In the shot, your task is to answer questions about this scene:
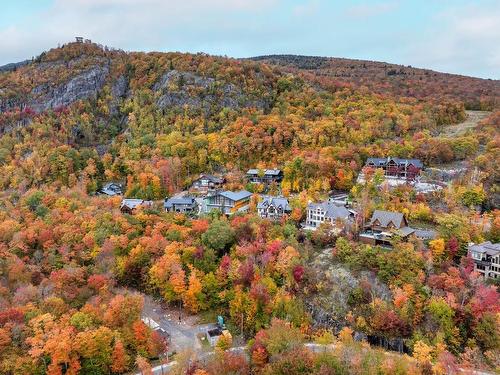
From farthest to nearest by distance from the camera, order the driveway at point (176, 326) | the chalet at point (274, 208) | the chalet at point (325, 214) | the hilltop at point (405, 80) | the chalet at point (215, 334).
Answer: the hilltop at point (405, 80)
the chalet at point (274, 208)
the chalet at point (325, 214)
the driveway at point (176, 326)
the chalet at point (215, 334)

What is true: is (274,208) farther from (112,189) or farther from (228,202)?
(112,189)

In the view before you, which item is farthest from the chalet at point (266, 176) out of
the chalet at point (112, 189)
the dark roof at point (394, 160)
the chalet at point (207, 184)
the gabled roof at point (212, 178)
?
the chalet at point (112, 189)

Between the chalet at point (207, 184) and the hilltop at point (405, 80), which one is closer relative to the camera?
the chalet at point (207, 184)

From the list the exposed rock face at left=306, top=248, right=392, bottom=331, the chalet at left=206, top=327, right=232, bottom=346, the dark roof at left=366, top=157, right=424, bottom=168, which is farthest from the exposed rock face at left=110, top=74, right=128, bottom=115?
the exposed rock face at left=306, top=248, right=392, bottom=331

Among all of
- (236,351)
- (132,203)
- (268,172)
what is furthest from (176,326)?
(268,172)

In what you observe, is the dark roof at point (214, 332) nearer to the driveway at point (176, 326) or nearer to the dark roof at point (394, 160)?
the driveway at point (176, 326)

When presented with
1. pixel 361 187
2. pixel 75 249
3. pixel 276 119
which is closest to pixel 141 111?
pixel 276 119

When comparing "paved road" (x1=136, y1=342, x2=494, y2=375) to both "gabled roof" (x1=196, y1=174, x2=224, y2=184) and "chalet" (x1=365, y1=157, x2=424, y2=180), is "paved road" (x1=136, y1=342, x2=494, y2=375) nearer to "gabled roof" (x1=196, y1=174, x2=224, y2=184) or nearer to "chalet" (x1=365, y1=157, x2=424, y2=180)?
"chalet" (x1=365, y1=157, x2=424, y2=180)
